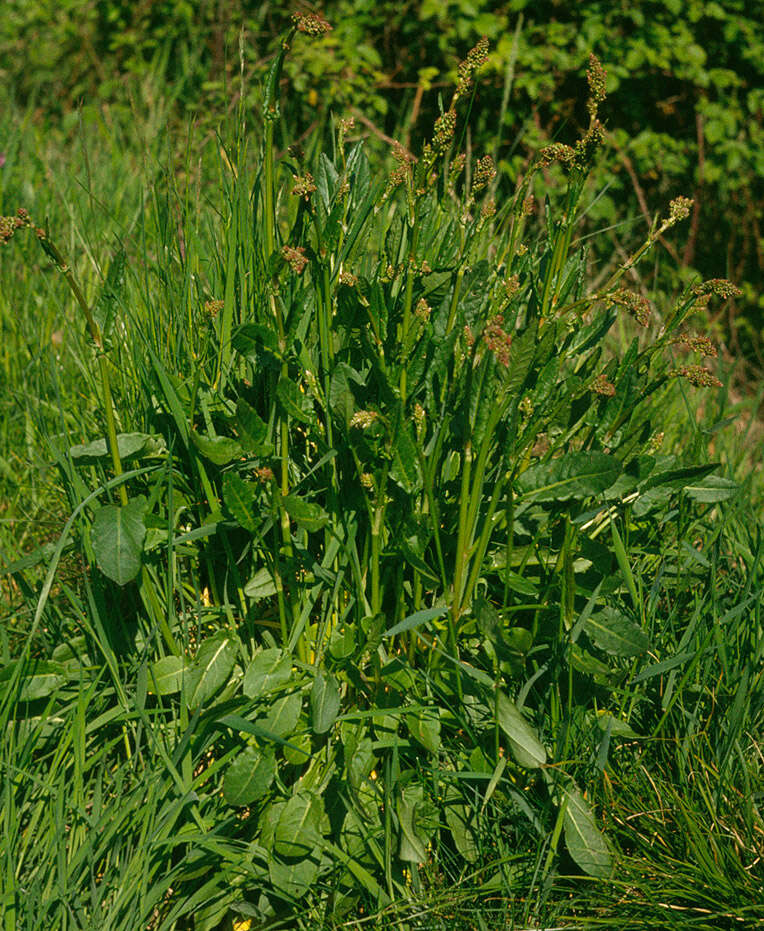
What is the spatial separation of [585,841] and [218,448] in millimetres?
855

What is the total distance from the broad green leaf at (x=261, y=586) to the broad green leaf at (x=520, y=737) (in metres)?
0.43

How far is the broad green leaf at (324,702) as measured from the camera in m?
1.32

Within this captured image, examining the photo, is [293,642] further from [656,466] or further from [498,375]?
[656,466]

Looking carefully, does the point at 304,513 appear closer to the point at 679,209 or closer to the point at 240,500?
the point at 240,500

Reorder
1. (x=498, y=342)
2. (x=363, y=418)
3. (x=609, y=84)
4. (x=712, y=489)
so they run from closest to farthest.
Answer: (x=498, y=342), (x=363, y=418), (x=712, y=489), (x=609, y=84)

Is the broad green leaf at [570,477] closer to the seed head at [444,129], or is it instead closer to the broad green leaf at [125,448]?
the seed head at [444,129]

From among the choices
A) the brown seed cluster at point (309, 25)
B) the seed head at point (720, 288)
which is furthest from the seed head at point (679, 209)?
the brown seed cluster at point (309, 25)

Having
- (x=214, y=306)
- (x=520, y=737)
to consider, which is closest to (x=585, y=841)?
(x=520, y=737)

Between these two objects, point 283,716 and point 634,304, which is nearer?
point 634,304

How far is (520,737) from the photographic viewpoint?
136cm

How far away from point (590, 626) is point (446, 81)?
3072 mm

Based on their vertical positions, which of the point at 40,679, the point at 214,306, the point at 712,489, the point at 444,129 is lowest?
the point at 40,679

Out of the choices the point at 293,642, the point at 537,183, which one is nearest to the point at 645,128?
the point at 537,183

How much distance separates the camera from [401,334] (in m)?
1.44
